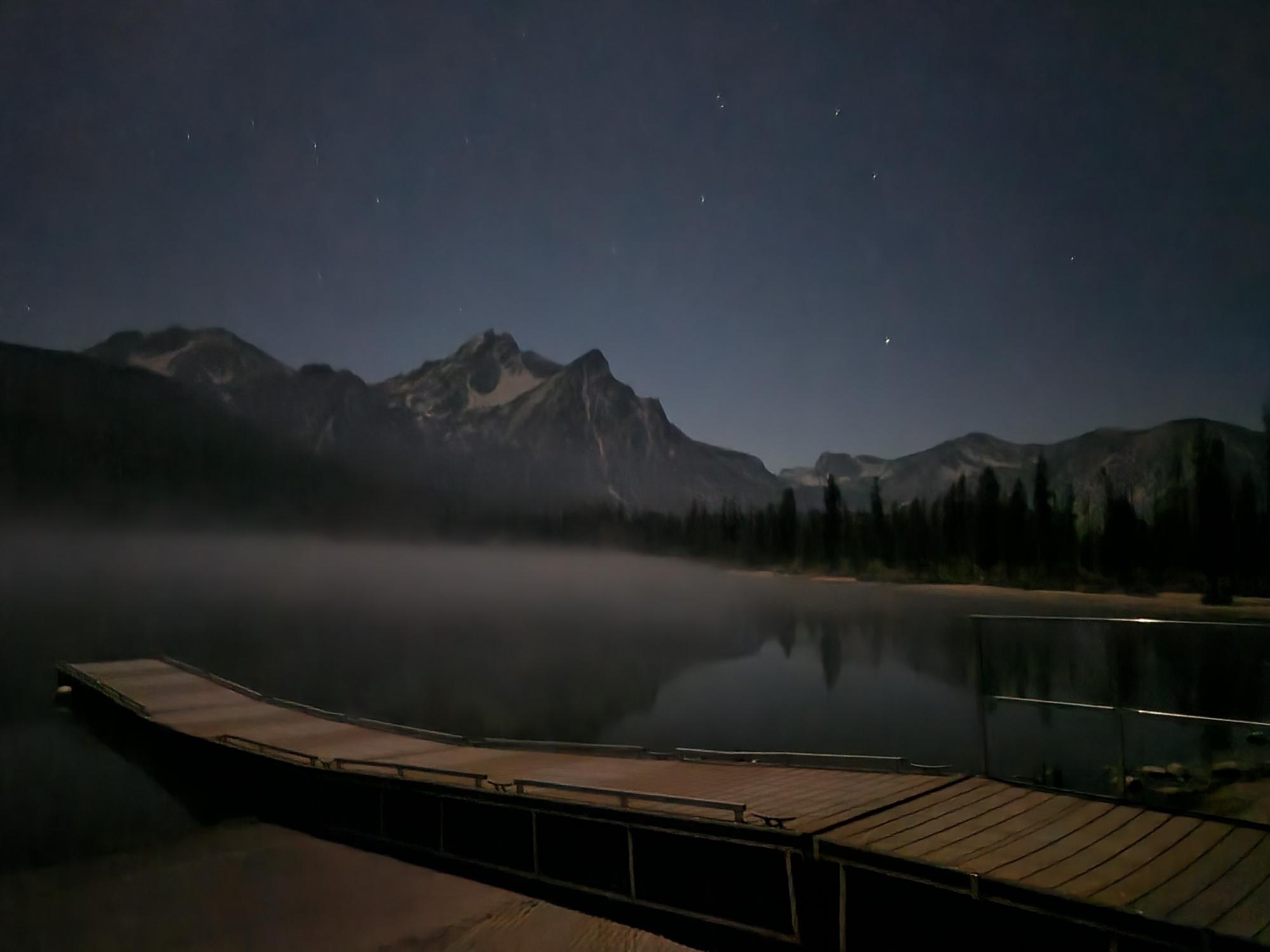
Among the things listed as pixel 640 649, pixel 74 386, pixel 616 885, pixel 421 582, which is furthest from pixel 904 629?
pixel 74 386

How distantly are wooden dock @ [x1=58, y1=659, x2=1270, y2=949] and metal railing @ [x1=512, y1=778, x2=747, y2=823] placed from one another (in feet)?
0.10

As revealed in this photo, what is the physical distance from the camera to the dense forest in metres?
54.7

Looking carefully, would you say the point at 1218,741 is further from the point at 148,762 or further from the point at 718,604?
the point at 718,604

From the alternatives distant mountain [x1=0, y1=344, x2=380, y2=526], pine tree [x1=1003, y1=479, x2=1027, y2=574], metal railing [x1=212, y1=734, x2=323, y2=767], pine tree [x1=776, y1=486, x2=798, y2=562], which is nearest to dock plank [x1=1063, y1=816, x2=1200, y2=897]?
metal railing [x1=212, y1=734, x2=323, y2=767]

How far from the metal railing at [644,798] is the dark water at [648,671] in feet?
10.3

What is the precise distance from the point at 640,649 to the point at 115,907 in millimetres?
38333

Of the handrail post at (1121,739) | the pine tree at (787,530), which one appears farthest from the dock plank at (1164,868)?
the pine tree at (787,530)

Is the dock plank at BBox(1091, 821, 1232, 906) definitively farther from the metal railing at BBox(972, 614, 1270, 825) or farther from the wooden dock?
the metal railing at BBox(972, 614, 1270, 825)

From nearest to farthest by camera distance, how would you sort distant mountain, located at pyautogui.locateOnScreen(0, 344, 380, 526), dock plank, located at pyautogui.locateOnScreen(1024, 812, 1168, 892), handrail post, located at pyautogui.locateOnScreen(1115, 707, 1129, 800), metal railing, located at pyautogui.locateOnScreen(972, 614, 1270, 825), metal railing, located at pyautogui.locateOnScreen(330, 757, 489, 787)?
1. dock plank, located at pyautogui.locateOnScreen(1024, 812, 1168, 892)
2. metal railing, located at pyautogui.locateOnScreen(972, 614, 1270, 825)
3. handrail post, located at pyautogui.locateOnScreen(1115, 707, 1129, 800)
4. metal railing, located at pyautogui.locateOnScreen(330, 757, 489, 787)
5. distant mountain, located at pyautogui.locateOnScreen(0, 344, 380, 526)

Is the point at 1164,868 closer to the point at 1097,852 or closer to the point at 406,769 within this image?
the point at 1097,852

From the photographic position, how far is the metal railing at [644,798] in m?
7.40

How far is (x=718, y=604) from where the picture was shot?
83.2 metres

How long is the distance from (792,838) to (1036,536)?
78691 millimetres

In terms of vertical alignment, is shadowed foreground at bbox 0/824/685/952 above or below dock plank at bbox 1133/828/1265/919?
below
